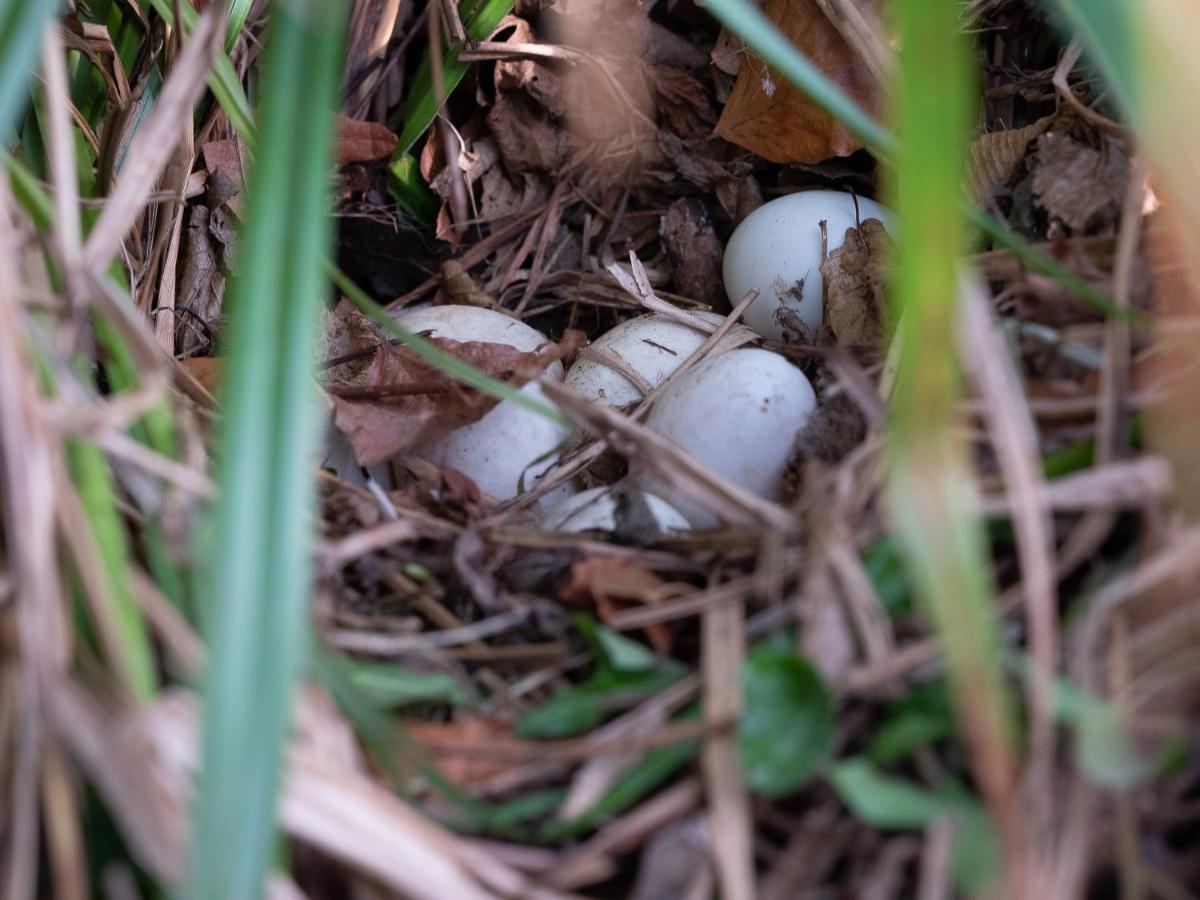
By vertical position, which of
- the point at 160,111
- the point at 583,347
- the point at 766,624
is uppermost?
the point at 160,111

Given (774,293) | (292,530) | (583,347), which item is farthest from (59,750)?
(774,293)

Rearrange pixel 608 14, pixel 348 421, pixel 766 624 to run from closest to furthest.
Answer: pixel 766 624, pixel 348 421, pixel 608 14

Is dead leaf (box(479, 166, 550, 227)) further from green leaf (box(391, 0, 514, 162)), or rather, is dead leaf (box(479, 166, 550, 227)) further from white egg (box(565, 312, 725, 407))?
white egg (box(565, 312, 725, 407))

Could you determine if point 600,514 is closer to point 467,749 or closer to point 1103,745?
point 467,749

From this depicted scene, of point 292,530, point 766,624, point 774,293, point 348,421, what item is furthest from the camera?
point 774,293

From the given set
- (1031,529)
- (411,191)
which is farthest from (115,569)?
(411,191)

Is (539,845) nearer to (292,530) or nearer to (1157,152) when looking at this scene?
(292,530)
